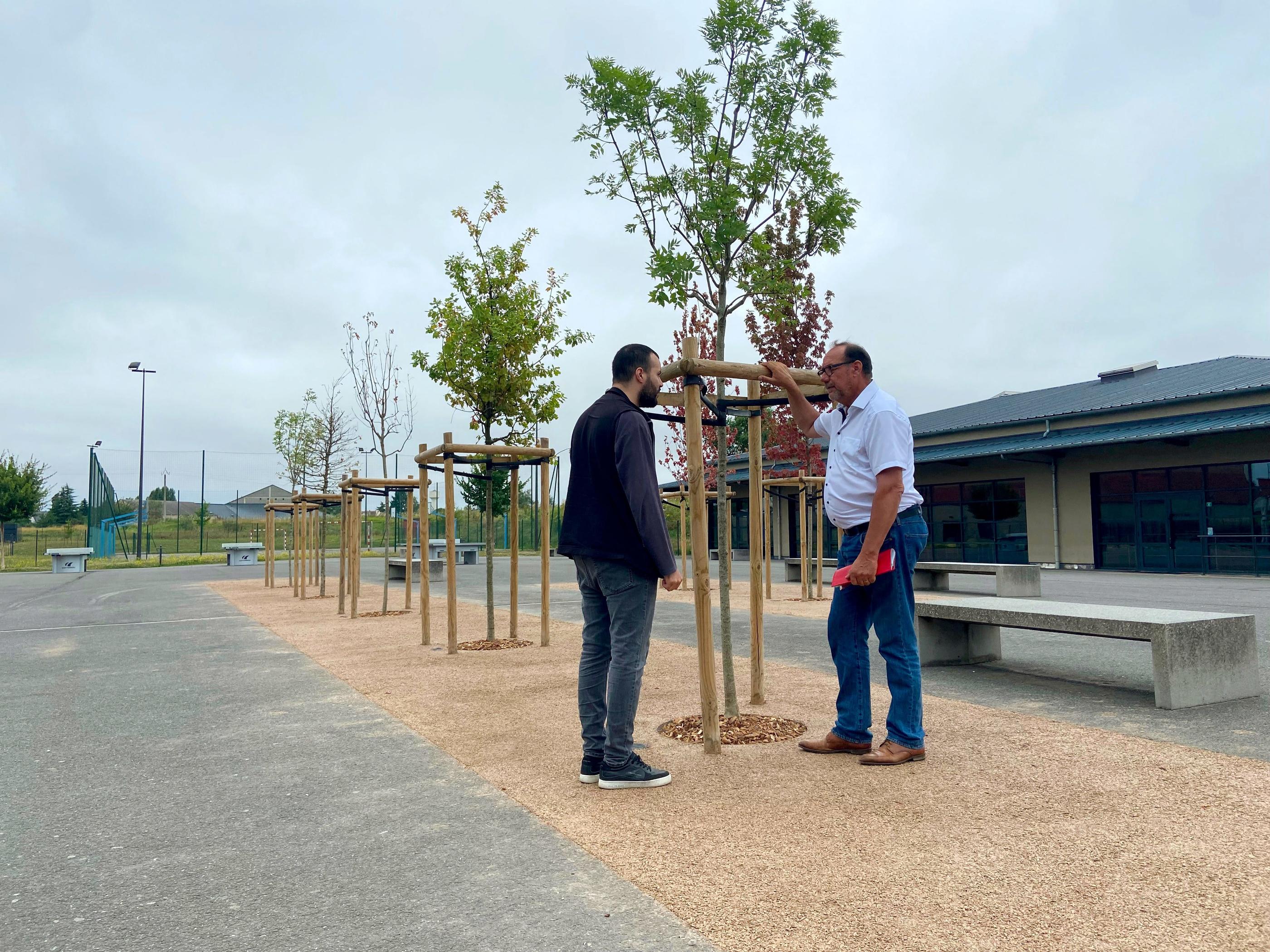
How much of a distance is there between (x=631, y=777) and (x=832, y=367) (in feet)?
7.09

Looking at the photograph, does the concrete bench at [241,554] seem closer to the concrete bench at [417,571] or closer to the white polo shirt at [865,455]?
the concrete bench at [417,571]

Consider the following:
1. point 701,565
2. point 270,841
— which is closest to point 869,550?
point 701,565

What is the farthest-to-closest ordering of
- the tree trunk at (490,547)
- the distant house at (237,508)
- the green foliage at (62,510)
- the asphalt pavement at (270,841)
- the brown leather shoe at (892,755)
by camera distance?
the green foliage at (62,510)
the distant house at (237,508)
the tree trunk at (490,547)
the brown leather shoe at (892,755)
the asphalt pavement at (270,841)

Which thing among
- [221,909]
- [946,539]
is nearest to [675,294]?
[221,909]

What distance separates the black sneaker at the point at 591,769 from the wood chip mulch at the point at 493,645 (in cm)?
470

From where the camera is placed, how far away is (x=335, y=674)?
286 inches

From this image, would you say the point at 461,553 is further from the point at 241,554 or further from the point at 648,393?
the point at 648,393

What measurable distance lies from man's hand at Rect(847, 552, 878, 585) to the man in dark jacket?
853 mm

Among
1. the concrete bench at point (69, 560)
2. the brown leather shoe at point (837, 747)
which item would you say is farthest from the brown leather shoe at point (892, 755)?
the concrete bench at point (69, 560)

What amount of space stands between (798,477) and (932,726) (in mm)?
10257

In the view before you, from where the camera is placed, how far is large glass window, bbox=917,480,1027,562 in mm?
26391

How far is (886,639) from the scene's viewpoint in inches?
165

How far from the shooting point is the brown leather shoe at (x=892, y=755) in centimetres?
411

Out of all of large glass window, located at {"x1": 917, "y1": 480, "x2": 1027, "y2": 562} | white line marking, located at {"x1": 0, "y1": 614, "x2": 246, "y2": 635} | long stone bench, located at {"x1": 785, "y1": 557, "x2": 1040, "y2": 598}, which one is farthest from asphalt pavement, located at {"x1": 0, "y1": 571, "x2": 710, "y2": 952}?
large glass window, located at {"x1": 917, "y1": 480, "x2": 1027, "y2": 562}
